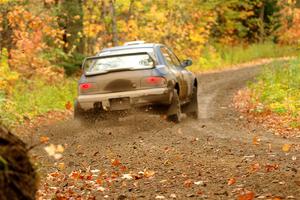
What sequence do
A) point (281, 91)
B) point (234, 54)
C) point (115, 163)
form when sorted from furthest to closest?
point (234, 54), point (281, 91), point (115, 163)

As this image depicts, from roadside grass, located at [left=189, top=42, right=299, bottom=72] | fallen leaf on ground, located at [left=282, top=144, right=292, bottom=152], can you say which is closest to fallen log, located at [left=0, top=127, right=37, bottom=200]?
fallen leaf on ground, located at [left=282, top=144, right=292, bottom=152]

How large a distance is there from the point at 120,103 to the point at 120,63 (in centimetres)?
81

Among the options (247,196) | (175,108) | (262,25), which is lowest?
(262,25)

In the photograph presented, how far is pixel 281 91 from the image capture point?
1611 centimetres

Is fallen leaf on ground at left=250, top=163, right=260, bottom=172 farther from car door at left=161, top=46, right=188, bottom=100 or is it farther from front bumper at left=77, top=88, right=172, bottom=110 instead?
car door at left=161, top=46, right=188, bottom=100

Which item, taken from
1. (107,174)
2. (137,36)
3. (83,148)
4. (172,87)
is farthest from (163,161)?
(137,36)

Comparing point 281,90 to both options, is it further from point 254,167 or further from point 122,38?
point 122,38

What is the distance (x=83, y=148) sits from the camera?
10656mm

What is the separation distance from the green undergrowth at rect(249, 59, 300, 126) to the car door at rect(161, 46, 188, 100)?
70.2 inches

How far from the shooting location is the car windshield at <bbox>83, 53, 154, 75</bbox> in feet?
42.3

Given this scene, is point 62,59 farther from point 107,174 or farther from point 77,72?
point 107,174

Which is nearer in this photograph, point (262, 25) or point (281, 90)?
point (281, 90)

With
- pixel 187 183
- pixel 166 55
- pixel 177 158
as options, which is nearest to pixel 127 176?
pixel 187 183

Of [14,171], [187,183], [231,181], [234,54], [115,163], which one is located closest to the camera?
[14,171]
